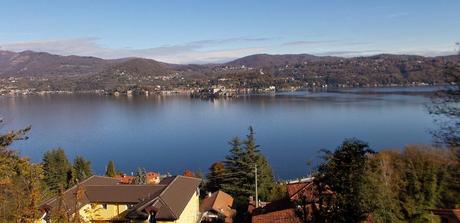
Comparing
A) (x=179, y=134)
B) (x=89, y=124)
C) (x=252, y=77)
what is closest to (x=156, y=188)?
(x=179, y=134)

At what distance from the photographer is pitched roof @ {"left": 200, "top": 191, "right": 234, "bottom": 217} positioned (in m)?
17.3

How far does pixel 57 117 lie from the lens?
259 ft

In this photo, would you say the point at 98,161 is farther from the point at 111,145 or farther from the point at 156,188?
the point at 156,188

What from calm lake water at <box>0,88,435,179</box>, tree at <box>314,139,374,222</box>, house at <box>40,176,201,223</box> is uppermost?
tree at <box>314,139,374,222</box>

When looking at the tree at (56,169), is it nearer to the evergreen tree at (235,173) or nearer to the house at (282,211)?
the evergreen tree at (235,173)

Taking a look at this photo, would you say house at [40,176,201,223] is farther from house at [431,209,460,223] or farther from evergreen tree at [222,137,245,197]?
house at [431,209,460,223]

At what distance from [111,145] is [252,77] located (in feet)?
394

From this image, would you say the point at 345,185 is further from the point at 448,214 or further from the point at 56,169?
the point at 56,169

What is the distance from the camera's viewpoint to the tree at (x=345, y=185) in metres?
5.22

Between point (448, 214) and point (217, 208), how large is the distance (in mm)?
8510

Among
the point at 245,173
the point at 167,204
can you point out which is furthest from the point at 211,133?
the point at 167,204

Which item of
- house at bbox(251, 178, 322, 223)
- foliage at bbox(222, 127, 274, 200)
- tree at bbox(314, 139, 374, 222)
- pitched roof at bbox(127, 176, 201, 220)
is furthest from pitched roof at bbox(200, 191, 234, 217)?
tree at bbox(314, 139, 374, 222)

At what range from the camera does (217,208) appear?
17.4 metres

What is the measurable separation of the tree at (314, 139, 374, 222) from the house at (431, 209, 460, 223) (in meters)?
7.25
